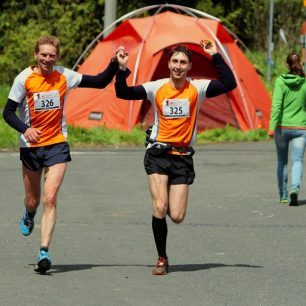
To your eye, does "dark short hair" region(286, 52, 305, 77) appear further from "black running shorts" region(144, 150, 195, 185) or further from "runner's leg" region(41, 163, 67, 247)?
"runner's leg" region(41, 163, 67, 247)

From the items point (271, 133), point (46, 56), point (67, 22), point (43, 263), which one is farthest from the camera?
point (67, 22)

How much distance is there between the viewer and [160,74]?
23.5 m

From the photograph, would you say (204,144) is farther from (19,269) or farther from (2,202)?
(19,269)

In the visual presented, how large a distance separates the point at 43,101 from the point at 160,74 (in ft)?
46.6

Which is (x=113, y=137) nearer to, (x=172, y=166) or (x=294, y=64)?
(x=294, y=64)

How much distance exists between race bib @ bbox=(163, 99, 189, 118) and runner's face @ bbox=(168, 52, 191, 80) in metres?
0.18

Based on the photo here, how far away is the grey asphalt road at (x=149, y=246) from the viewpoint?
839 cm

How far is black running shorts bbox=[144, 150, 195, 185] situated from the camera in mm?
9383

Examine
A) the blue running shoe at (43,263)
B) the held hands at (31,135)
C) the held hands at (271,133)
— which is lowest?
the blue running shoe at (43,263)

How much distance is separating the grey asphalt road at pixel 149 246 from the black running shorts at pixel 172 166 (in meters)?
0.69

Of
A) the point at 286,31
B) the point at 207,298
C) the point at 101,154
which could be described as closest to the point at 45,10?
the point at 286,31

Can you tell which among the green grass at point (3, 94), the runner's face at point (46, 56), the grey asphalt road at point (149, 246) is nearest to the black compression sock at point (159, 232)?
the grey asphalt road at point (149, 246)

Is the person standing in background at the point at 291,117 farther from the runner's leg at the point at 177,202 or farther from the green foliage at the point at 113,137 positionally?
the green foliage at the point at 113,137

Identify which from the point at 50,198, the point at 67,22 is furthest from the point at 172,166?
the point at 67,22
